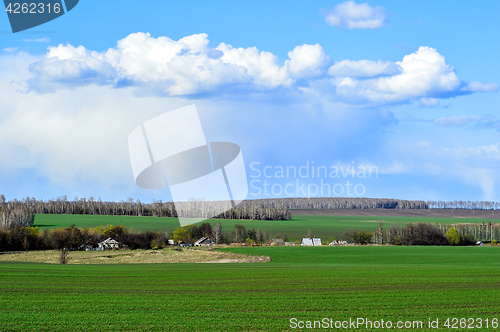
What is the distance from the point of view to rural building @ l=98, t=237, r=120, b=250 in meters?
93.8

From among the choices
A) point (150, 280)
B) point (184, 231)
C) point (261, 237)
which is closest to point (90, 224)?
point (184, 231)

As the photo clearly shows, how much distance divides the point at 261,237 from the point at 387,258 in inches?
2219

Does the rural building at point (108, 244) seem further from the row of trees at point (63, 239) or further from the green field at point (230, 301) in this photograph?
the green field at point (230, 301)

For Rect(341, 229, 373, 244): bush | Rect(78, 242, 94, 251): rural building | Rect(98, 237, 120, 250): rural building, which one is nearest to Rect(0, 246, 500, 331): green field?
Rect(78, 242, 94, 251): rural building

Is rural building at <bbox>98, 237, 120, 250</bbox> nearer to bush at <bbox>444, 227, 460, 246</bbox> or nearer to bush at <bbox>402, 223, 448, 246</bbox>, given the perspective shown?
bush at <bbox>402, 223, 448, 246</bbox>

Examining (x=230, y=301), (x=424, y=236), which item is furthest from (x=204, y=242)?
(x=230, y=301)

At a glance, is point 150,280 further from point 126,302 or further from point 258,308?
point 258,308

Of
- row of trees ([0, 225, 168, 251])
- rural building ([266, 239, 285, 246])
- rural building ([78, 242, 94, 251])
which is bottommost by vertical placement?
rural building ([266, 239, 285, 246])

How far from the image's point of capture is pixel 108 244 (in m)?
95.0

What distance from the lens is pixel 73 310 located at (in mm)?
18125

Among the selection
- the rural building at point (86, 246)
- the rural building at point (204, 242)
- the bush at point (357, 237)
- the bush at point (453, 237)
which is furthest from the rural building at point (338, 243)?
the rural building at point (86, 246)

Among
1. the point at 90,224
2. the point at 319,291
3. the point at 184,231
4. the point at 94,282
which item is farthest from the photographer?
the point at 90,224

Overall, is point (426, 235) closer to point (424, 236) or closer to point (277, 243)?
point (424, 236)

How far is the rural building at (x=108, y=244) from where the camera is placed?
3691 inches
